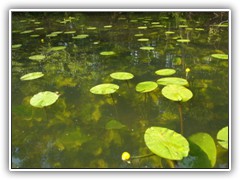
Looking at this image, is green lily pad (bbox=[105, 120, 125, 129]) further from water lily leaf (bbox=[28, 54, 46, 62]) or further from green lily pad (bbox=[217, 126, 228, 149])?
water lily leaf (bbox=[28, 54, 46, 62])

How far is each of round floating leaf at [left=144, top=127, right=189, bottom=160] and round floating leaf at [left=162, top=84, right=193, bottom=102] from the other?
0.26 meters

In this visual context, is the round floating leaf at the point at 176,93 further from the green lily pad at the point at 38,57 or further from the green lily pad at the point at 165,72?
the green lily pad at the point at 38,57

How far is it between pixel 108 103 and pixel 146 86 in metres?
0.24

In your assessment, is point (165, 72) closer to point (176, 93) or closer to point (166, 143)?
point (176, 93)

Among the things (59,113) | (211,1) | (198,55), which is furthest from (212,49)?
(59,113)

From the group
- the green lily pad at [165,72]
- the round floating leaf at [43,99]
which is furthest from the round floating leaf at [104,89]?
the green lily pad at [165,72]

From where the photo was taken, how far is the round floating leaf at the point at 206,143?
92 centimetres

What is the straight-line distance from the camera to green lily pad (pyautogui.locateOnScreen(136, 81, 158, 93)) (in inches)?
51.8

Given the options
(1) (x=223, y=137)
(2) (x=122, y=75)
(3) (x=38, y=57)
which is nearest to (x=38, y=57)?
(3) (x=38, y=57)

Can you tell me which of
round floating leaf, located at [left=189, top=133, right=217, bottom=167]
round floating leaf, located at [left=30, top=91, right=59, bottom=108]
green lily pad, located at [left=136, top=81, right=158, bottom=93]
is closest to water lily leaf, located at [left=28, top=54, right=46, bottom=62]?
round floating leaf, located at [left=30, top=91, right=59, bottom=108]

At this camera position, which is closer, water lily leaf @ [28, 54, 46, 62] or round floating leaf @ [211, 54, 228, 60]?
round floating leaf @ [211, 54, 228, 60]

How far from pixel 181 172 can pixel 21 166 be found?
1.82 ft

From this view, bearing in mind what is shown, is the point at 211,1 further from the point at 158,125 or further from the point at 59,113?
the point at 59,113

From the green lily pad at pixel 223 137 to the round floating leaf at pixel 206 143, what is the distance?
0.03 m
